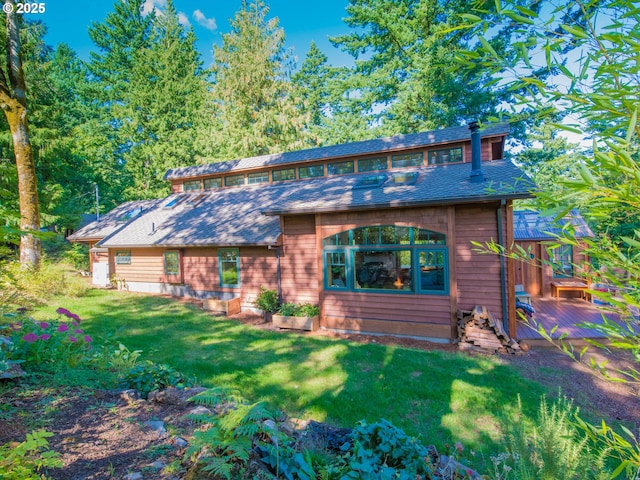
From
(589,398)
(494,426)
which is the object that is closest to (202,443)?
(494,426)

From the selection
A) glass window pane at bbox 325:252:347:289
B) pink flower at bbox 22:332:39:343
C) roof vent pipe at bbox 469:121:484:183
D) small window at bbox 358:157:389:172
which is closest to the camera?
pink flower at bbox 22:332:39:343

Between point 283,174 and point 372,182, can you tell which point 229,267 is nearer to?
point 283,174

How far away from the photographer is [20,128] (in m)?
10.0

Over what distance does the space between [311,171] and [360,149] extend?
7.46 feet

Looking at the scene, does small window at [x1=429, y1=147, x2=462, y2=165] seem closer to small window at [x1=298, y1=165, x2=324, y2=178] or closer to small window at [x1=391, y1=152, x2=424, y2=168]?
small window at [x1=391, y1=152, x2=424, y2=168]

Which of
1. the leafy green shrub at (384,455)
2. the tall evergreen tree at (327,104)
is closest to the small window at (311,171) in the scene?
the tall evergreen tree at (327,104)

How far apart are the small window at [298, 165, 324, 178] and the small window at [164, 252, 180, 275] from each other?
5.96 m

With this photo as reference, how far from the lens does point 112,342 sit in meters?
6.76

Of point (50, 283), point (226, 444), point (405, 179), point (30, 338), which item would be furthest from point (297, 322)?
point (50, 283)

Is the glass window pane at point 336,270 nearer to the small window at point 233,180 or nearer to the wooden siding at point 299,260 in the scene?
the wooden siding at point 299,260

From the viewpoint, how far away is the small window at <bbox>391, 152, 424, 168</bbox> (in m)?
11.3

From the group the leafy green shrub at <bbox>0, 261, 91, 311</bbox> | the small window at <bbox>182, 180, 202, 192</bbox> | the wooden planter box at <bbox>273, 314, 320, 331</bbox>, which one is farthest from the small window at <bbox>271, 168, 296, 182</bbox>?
the leafy green shrub at <bbox>0, 261, 91, 311</bbox>

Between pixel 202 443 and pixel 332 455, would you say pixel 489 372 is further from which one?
pixel 202 443

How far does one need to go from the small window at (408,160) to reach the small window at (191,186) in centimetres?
986
